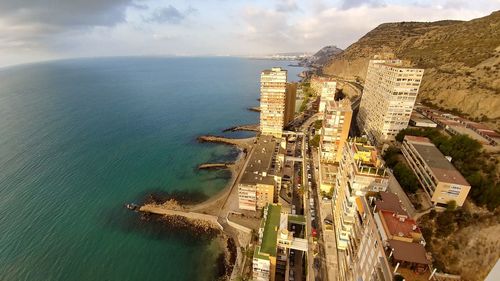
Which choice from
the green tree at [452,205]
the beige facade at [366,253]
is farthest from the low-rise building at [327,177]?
the green tree at [452,205]

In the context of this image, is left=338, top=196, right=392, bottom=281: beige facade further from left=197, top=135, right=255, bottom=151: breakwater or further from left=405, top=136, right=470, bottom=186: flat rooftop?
left=197, top=135, right=255, bottom=151: breakwater

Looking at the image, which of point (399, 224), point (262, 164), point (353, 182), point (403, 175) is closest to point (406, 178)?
point (403, 175)

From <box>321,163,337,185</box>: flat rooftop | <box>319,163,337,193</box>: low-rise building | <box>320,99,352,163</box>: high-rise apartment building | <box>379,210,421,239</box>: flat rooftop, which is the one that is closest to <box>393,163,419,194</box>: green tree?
<box>321,163,337,185</box>: flat rooftop

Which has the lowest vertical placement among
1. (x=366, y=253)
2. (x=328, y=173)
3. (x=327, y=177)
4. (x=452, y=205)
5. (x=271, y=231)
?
(x=271, y=231)

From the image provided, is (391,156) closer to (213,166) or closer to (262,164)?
(262,164)

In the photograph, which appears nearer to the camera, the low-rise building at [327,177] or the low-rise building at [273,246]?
the low-rise building at [273,246]

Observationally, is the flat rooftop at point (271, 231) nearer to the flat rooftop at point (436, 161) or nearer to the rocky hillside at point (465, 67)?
the flat rooftop at point (436, 161)

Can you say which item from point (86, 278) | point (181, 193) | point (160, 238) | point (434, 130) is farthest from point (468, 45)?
point (86, 278)
